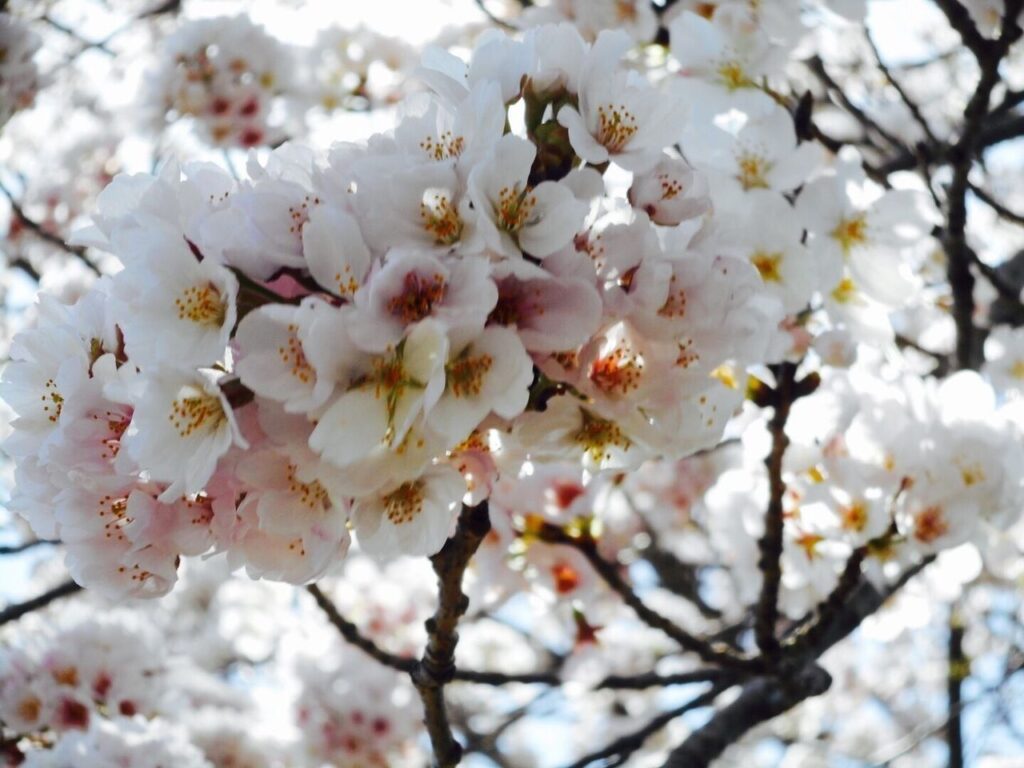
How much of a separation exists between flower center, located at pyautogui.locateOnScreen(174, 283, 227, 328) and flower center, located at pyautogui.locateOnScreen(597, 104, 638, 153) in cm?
43

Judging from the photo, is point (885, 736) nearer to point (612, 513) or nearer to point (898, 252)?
point (612, 513)

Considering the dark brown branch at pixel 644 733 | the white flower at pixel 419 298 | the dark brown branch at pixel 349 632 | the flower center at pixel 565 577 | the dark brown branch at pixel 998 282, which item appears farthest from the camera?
the dark brown branch at pixel 998 282

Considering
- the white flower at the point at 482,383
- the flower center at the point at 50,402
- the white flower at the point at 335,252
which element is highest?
the flower center at the point at 50,402

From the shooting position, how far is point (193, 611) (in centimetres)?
604

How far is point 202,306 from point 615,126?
18.7 inches

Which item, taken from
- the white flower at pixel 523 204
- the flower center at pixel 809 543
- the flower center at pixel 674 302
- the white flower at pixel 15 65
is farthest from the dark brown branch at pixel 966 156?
the white flower at pixel 15 65

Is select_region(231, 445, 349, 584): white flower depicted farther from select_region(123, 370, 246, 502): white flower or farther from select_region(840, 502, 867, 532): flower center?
select_region(840, 502, 867, 532): flower center

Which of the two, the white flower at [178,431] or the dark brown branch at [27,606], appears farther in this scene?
the dark brown branch at [27,606]

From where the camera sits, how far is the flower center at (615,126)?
3.77ft

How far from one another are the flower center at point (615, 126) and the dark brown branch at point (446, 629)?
45cm

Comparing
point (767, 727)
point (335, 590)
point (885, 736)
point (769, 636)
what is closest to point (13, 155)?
point (335, 590)

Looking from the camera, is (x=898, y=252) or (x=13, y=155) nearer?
(x=898, y=252)

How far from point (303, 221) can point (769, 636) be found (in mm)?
1291

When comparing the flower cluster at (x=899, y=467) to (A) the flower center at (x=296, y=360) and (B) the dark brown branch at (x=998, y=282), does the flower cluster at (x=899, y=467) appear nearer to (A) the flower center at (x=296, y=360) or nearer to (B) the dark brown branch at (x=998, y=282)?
(B) the dark brown branch at (x=998, y=282)
